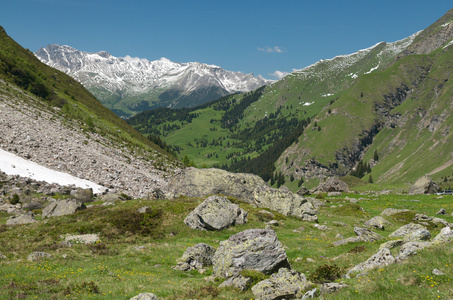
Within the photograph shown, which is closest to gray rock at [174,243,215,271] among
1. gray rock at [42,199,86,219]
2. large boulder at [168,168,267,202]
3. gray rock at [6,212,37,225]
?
gray rock at [42,199,86,219]

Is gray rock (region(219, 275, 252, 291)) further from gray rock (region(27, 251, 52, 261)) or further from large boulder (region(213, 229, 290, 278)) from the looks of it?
gray rock (region(27, 251, 52, 261))

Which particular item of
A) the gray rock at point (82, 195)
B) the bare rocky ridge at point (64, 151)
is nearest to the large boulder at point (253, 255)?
the gray rock at point (82, 195)

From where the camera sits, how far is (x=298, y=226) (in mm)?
41594

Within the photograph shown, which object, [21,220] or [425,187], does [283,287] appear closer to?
[21,220]

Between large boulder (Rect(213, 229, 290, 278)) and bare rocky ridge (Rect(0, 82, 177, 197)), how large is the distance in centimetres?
4667

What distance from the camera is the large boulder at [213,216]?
120 ft

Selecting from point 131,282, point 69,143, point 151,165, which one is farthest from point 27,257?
point 151,165

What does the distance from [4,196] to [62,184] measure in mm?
9987

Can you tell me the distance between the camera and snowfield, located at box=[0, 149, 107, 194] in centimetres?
5166

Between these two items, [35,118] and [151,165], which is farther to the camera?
[151,165]

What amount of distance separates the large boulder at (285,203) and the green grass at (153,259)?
217 centimetres

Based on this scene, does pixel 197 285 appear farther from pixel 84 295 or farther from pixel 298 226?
pixel 298 226

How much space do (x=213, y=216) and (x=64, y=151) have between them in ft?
149

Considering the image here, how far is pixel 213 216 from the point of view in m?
36.7
